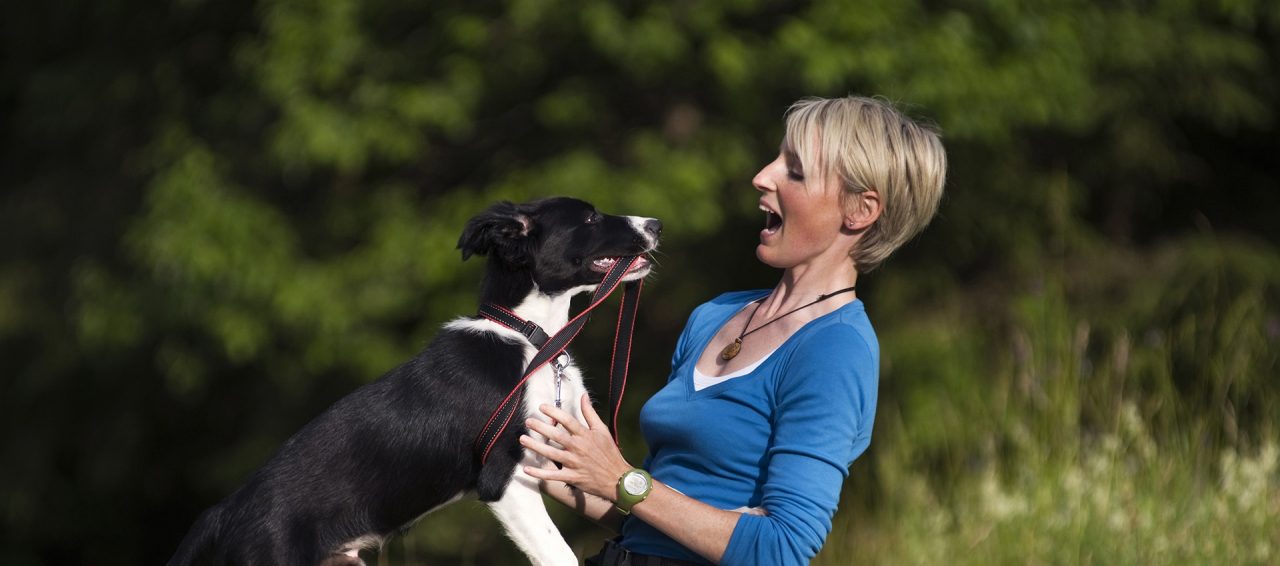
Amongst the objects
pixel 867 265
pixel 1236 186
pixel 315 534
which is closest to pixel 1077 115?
pixel 1236 186

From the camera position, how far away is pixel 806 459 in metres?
2.60

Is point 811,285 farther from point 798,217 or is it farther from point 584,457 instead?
point 584,457

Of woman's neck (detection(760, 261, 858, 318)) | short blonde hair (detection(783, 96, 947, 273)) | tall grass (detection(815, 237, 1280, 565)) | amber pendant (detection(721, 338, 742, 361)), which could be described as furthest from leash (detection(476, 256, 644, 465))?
tall grass (detection(815, 237, 1280, 565))

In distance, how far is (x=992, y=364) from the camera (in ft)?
31.4

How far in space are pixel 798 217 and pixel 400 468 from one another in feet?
3.42

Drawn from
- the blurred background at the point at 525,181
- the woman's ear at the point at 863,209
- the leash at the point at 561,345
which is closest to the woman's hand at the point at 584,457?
the leash at the point at 561,345

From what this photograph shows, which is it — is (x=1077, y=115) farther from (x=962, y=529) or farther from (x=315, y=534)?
(x=315, y=534)

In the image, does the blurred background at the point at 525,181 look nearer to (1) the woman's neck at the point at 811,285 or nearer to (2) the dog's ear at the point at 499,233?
(2) the dog's ear at the point at 499,233

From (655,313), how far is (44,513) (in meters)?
6.50

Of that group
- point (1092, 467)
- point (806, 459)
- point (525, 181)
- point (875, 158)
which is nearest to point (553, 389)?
point (806, 459)

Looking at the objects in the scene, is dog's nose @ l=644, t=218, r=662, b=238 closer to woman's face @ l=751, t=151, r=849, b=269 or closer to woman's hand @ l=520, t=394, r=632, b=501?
woman's face @ l=751, t=151, r=849, b=269

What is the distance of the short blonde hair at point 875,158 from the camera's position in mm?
2861

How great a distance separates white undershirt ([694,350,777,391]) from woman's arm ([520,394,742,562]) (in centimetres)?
26

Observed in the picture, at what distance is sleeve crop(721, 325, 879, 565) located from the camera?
8.48ft
